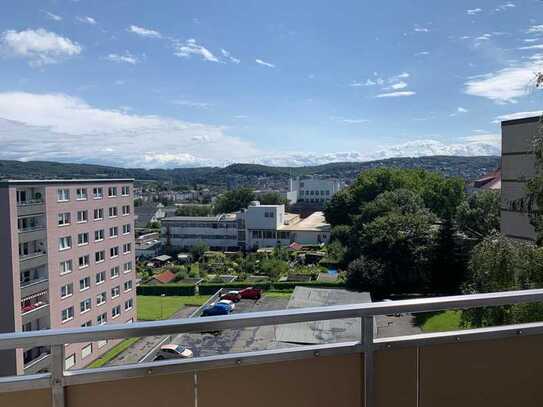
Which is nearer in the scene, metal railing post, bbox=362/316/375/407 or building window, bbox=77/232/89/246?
metal railing post, bbox=362/316/375/407

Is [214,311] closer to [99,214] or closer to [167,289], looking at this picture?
[99,214]

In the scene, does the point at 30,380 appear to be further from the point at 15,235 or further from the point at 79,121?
the point at 79,121

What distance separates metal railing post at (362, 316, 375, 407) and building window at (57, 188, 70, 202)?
17962 mm

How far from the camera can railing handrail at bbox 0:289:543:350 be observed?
921 millimetres

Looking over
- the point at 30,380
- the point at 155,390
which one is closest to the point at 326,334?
the point at 155,390

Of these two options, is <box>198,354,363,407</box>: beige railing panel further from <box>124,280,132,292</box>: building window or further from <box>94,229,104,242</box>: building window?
<box>124,280,132,292</box>: building window


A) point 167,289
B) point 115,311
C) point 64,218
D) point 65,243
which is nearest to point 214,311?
point 64,218

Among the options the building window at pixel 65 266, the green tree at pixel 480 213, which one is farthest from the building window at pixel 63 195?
the green tree at pixel 480 213

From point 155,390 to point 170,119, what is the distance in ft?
163

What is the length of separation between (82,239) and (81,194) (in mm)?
1948

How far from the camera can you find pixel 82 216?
61.5ft

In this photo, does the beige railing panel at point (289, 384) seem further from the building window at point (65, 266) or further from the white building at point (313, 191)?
the white building at point (313, 191)

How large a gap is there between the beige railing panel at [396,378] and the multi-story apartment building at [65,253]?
15477 mm

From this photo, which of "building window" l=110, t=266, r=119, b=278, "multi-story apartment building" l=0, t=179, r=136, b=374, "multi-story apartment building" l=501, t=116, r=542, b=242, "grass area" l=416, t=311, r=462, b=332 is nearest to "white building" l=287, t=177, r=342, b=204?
"multi-story apartment building" l=0, t=179, r=136, b=374
